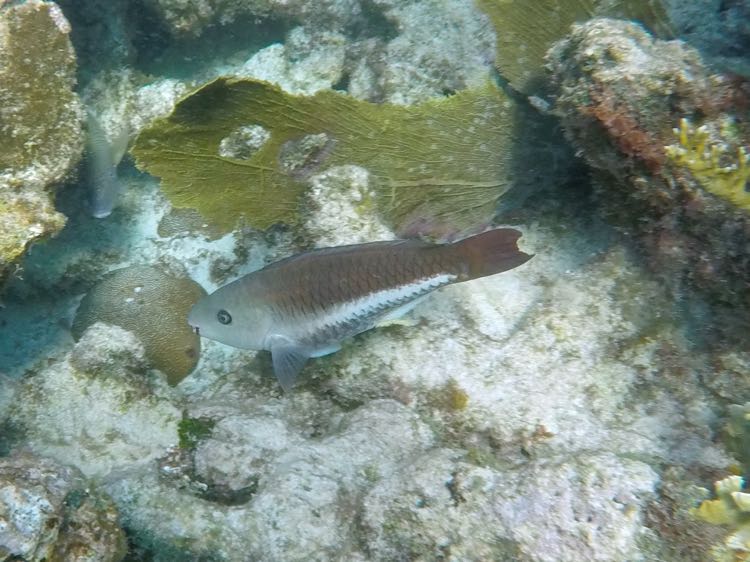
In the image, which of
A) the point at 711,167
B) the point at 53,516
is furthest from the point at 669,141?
the point at 53,516

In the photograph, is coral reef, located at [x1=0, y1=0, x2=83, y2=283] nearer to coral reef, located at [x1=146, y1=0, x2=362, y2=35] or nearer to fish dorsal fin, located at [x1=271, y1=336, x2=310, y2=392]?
fish dorsal fin, located at [x1=271, y1=336, x2=310, y2=392]

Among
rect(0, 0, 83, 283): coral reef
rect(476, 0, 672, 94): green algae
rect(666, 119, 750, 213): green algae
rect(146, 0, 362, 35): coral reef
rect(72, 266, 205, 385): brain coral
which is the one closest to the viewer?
rect(666, 119, 750, 213): green algae

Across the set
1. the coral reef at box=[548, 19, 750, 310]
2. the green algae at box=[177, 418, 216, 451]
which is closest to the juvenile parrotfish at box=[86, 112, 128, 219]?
the green algae at box=[177, 418, 216, 451]

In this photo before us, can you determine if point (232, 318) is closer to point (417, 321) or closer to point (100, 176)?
point (417, 321)

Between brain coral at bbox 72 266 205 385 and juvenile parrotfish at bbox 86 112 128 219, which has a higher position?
juvenile parrotfish at bbox 86 112 128 219

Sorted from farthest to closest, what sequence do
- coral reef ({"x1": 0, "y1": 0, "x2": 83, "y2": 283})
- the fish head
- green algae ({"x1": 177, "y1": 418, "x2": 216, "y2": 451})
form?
coral reef ({"x1": 0, "y1": 0, "x2": 83, "y2": 283}), the fish head, green algae ({"x1": 177, "y1": 418, "x2": 216, "y2": 451})

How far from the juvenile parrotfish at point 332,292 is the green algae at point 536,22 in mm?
1478

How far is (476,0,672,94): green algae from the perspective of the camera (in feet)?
11.7

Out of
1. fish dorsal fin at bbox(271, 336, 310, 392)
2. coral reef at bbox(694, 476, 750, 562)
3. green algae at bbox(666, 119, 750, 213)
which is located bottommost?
fish dorsal fin at bbox(271, 336, 310, 392)

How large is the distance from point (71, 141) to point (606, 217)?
12.1 feet

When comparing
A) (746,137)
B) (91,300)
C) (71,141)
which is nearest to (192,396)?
(91,300)

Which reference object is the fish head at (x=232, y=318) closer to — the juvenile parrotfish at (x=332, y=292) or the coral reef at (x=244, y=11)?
the juvenile parrotfish at (x=332, y=292)

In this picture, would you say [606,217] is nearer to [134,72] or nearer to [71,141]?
[71,141]

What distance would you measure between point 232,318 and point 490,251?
63.3 inches
